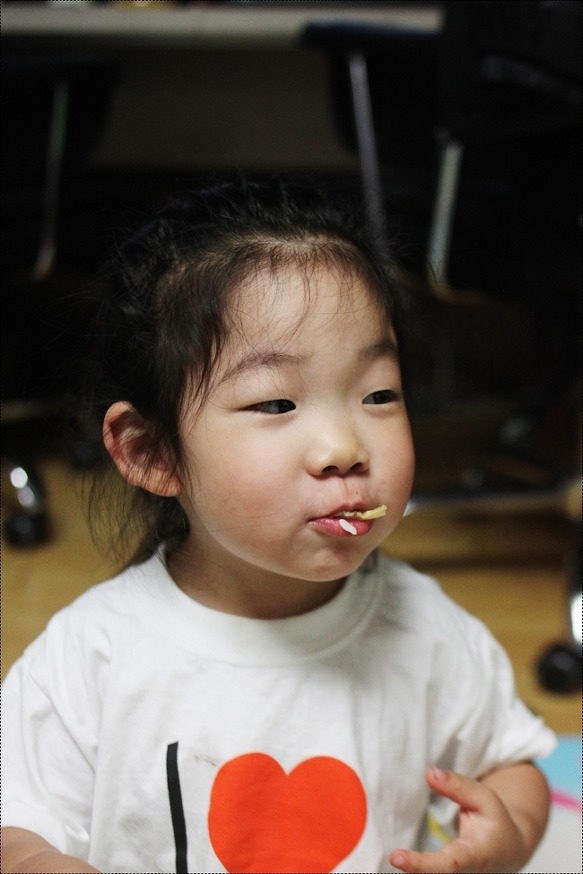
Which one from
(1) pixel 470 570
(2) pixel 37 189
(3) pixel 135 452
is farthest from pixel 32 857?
(2) pixel 37 189

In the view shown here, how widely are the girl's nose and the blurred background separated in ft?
0.75

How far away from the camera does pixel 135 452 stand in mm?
701

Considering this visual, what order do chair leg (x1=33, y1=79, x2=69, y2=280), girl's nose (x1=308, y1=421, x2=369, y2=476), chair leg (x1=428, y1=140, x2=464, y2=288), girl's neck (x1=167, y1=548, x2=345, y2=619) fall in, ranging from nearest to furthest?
girl's nose (x1=308, y1=421, x2=369, y2=476)
girl's neck (x1=167, y1=548, x2=345, y2=619)
chair leg (x1=428, y1=140, x2=464, y2=288)
chair leg (x1=33, y1=79, x2=69, y2=280)

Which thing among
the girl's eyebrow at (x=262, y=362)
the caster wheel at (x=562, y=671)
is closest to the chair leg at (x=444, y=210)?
the caster wheel at (x=562, y=671)

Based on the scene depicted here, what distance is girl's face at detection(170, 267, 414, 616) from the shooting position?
0.61 m

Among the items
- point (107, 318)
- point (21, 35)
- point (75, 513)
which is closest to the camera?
point (107, 318)

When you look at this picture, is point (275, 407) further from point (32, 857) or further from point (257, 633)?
point (32, 857)

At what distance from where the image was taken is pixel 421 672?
73 centimetres

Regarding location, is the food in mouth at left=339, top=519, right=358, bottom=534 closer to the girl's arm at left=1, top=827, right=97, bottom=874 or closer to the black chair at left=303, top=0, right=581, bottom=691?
the girl's arm at left=1, top=827, right=97, bottom=874

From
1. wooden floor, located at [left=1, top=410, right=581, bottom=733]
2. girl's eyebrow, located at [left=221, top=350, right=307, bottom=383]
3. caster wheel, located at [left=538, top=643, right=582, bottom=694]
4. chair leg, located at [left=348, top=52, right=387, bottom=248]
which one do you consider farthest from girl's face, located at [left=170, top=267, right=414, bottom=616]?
chair leg, located at [left=348, top=52, right=387, bottom=248]

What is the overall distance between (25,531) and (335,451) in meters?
1.03

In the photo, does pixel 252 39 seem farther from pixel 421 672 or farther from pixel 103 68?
pixel 421 672

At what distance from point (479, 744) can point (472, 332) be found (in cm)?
203

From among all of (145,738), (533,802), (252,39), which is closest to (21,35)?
(252,39)
